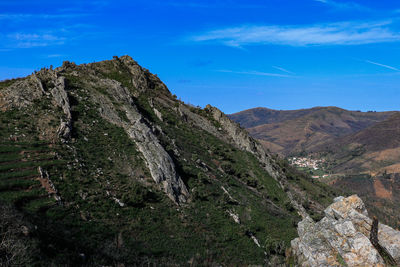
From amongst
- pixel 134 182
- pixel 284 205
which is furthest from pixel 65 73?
pixel 284 205

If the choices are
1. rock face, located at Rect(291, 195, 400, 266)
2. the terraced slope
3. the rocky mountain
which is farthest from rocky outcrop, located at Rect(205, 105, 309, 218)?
the terraced slope

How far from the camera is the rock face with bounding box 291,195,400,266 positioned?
21.2 m

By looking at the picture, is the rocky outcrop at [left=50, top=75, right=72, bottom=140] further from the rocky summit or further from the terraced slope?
the terraced slope

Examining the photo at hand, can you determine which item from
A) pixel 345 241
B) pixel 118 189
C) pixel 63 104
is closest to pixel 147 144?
pixel 118 189

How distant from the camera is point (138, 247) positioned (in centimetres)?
2420

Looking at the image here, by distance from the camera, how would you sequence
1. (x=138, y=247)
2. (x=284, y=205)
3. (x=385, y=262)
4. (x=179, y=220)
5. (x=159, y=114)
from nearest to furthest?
(x=385, y=262), (x=138, y=247), (x=179, y=220), (x=284, y=205), (x=159, y=114)

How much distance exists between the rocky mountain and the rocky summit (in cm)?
15

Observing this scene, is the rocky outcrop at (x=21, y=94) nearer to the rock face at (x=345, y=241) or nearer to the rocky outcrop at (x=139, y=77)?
the rocky outcrop at (x=139, y=77)

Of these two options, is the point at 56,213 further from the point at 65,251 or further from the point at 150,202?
the point at 150,202

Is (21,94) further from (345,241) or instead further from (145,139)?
(345,241)

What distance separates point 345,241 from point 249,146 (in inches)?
1720

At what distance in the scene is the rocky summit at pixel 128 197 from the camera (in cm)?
2170

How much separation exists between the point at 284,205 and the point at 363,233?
27.5 meters

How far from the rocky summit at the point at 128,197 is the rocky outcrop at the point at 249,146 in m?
1.09
